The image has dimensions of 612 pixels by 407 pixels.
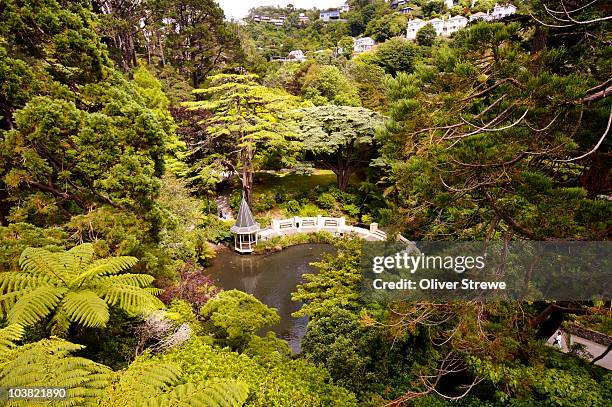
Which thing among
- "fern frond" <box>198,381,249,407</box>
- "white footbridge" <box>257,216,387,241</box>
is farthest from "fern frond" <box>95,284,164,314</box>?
"white footbridge" <box>257,216,387,241</box>

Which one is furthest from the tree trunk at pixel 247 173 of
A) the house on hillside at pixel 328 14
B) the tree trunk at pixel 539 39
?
the house on hillside at pixel 328 14

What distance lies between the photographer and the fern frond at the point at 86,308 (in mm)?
3131

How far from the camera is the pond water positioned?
28.0 ft

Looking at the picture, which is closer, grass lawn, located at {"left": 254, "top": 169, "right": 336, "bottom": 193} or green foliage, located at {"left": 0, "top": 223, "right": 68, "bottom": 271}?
green foliage, located at {"left": 0, "top": 223, "right": 68, "bottom": 271}

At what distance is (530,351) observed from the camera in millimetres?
3885

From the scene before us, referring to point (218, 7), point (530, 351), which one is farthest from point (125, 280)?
point (218, 7)

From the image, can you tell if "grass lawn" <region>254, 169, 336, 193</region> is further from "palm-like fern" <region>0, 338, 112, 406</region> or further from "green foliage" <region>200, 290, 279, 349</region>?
"palm-like fern" <region>0, 338, 112, 406</region>

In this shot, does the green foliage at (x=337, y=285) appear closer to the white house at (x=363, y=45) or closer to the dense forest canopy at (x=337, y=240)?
the dense forest canopy at (x=337, y=240)

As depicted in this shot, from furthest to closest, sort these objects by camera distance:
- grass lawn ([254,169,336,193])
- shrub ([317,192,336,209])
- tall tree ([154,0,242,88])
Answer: tall tree ([154,0,242,88]) < grass lawn ([254,169,336,193]) < shrub ([317,192,336,209])

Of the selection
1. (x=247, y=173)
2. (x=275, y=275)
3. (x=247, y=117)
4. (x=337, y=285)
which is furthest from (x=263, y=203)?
(x=337, y=285)

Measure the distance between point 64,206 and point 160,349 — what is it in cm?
348

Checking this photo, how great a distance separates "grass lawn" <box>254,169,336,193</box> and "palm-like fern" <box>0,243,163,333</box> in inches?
517

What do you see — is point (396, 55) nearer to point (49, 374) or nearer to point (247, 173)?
point (247, 173)

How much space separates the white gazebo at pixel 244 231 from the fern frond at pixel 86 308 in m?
8.66
